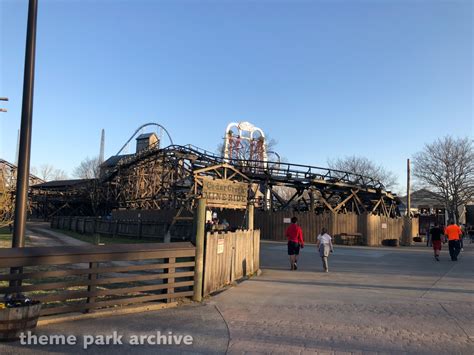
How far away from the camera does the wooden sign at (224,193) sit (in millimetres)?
12602

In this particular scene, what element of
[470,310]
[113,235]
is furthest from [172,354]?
[113,235]

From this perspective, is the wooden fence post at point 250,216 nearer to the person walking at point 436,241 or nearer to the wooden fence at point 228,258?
the wooden fence at point 228,258

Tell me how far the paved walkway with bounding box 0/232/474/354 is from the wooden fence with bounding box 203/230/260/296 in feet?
1.32

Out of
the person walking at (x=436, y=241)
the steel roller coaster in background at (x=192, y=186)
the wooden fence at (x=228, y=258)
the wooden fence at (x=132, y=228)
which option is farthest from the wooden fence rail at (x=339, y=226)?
the wooden fence at (x=228, y=258)

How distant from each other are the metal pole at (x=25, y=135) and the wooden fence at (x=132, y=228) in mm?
17002

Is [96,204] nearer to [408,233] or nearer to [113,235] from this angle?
[113,235]

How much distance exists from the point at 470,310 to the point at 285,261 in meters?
9.53

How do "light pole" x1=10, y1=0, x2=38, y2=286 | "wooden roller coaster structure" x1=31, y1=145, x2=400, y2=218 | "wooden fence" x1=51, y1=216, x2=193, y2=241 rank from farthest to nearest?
"wooden roller coaster structure" x1=31, y1=145, x2=400, y2=218, "wooden fence" x1=51, y1=216, x2=193, y2=241, "light pole" x1=10, y1=0, x2=38, y2=286

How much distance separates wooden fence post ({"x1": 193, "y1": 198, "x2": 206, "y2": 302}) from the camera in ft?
27.0

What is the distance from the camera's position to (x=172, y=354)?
514 cm

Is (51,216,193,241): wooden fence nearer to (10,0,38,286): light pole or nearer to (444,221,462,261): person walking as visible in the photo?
(444,221,462,261): person walking

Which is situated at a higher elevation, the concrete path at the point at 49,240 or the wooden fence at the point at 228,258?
the wooden fence at the point at 228,258

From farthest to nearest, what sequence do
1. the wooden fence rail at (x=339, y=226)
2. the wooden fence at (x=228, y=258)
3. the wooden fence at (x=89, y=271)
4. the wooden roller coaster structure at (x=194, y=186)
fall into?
the wooden roller coaster structure at (x=194, y=186) → the wooden fence rail at (x=339, y=226) → the wooden fence at (x=228, y=258) → the wooden fence at (x=89, y=271)

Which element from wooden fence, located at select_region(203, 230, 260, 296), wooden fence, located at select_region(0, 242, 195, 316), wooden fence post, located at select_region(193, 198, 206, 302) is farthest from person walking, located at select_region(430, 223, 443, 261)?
wooden fence, located at select_region(0, 242, 195, 316)
